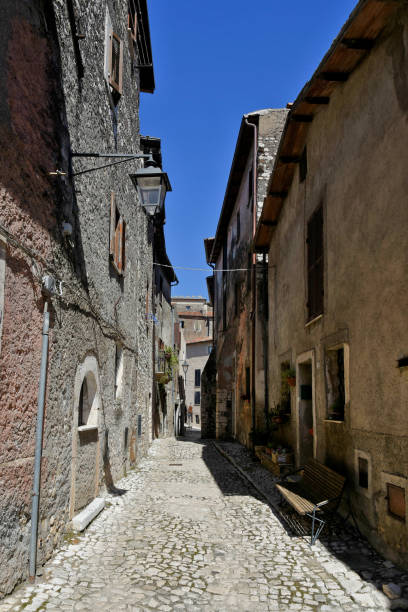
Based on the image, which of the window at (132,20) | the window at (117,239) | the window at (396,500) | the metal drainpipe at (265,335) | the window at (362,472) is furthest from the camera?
the metal drainpipe at (265,335)

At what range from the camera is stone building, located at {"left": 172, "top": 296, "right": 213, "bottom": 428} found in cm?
4344

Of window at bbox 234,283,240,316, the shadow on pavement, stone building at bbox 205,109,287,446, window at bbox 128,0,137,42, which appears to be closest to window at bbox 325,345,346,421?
the shadow on pavement

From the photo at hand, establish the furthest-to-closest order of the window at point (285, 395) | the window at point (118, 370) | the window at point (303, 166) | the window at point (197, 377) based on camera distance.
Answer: the window at point (197, 377) → the window at point (285, 395) → the window at point (118, 370) → the window at point (303, 166)

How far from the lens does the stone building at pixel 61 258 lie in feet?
Result: 13.3

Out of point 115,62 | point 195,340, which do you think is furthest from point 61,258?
point 195,340

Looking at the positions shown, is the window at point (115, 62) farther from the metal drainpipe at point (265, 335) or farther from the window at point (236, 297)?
the window at point (236, 297)

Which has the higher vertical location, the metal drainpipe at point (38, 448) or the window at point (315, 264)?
the window at point (315, 264)

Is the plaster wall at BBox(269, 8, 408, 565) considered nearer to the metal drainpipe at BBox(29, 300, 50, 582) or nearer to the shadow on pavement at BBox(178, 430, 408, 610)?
the shadow on pavement at BBox(178, 430, 408, 610)

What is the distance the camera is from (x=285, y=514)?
6.72 metres

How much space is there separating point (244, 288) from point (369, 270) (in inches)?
405

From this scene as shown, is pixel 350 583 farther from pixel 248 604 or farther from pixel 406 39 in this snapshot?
pixel 406 39

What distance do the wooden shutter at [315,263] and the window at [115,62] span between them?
3.98 meters

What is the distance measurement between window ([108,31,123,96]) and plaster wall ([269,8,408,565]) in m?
3.42

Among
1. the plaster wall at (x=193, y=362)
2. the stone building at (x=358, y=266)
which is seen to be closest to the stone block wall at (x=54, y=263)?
the stone building at (x=358, y=266)
